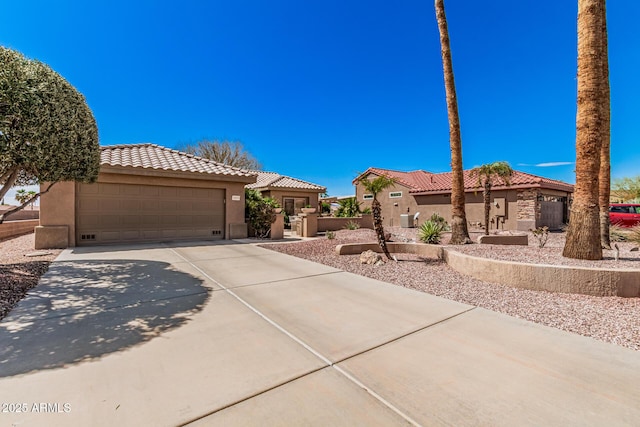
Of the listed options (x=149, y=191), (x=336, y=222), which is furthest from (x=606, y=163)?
(x=149, y=191)

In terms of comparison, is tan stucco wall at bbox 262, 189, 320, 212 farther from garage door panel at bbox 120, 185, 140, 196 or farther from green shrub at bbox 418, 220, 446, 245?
green shrub at bbox 418, 220, 446, 245

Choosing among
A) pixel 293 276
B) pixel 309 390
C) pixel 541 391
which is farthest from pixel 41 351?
pixel 541 391

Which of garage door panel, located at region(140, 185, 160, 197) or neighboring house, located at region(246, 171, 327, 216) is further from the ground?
neighboring house, located at region(246, 171, 327, 216)

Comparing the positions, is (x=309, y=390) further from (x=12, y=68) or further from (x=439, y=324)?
(x=12, y=68)

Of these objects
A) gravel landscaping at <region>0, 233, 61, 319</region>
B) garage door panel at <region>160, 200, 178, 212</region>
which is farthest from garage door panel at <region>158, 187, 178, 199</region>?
gravel landscaping at <region>0, 233, 61, 319</region>

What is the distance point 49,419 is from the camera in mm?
2014

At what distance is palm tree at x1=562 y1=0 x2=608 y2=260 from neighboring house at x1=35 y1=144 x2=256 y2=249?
11.0m

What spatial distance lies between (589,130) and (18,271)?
499 inches

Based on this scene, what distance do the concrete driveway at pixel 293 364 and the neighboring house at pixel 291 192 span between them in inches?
626

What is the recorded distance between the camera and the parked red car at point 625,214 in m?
16.3

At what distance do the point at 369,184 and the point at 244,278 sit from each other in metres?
4.04

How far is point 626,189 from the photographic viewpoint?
112ft

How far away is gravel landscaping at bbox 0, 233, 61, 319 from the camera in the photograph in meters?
4.50

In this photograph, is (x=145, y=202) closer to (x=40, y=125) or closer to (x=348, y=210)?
(x=40, y=125)
